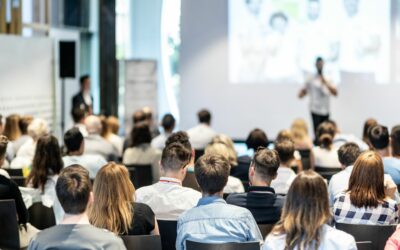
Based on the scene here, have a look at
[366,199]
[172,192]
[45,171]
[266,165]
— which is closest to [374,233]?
[366,199]

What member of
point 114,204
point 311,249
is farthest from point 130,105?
point 311,249

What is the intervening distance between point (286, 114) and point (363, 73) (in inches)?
56.9

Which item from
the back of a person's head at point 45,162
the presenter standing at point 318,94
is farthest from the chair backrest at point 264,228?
the presenter standing at point 318,94

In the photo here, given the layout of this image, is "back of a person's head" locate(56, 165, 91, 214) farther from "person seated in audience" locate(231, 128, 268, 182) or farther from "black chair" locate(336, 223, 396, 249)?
"person seated in audience" locate(231, 128, 268, 182)

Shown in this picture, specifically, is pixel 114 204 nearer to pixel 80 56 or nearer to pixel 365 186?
pixel 365 186

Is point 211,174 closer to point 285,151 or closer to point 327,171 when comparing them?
point 285,151

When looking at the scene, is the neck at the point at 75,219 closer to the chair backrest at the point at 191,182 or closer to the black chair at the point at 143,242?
the black chair at the point at 143,242

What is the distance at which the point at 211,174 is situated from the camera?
4227mm

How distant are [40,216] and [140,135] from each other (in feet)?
8.96

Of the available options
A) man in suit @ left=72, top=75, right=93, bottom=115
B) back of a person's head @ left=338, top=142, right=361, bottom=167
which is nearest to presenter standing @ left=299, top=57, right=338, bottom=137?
man in suit @ left=72, top=75, right=93, bottom=115

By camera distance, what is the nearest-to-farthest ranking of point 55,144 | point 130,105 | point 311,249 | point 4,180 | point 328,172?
1. point 311,249
2. point 4,180
3. point 55,144
4. point 328,172
5. point 130,105

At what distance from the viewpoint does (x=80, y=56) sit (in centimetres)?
1491

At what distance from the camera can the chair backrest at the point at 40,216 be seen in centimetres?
573

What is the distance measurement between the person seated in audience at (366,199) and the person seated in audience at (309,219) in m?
1.13
